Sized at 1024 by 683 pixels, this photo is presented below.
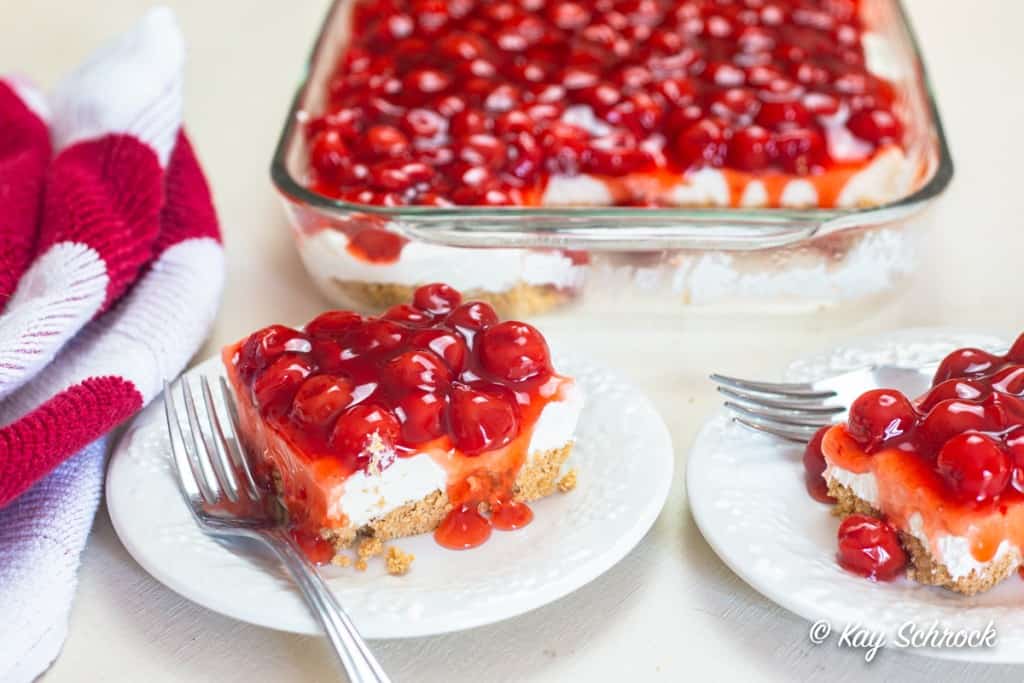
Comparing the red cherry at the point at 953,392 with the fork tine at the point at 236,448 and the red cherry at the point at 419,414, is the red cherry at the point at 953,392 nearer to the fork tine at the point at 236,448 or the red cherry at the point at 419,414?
the red cherry at the point at 419,414

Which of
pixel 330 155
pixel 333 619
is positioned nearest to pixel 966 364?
pixel 333 619

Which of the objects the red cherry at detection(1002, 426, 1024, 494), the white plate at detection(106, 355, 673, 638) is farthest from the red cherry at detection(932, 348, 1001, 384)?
the white plate at detection(106, 355, 673, 638)

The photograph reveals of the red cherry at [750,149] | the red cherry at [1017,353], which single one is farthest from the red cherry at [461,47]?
the red cherry at [1017,353]

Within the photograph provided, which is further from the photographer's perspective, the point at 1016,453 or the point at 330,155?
the point at 330,155

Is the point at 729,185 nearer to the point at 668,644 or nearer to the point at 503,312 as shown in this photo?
the point at 503,312

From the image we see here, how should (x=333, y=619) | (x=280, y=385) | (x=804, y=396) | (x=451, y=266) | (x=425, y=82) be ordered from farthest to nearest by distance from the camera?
1. (x=425, y=82)
2. (x=451, y=266)
3. (x=804, y=396)
4. (x=280, y=385)
5. (x=333, y=619)

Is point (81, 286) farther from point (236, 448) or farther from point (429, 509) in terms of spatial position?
point (429, 509)
